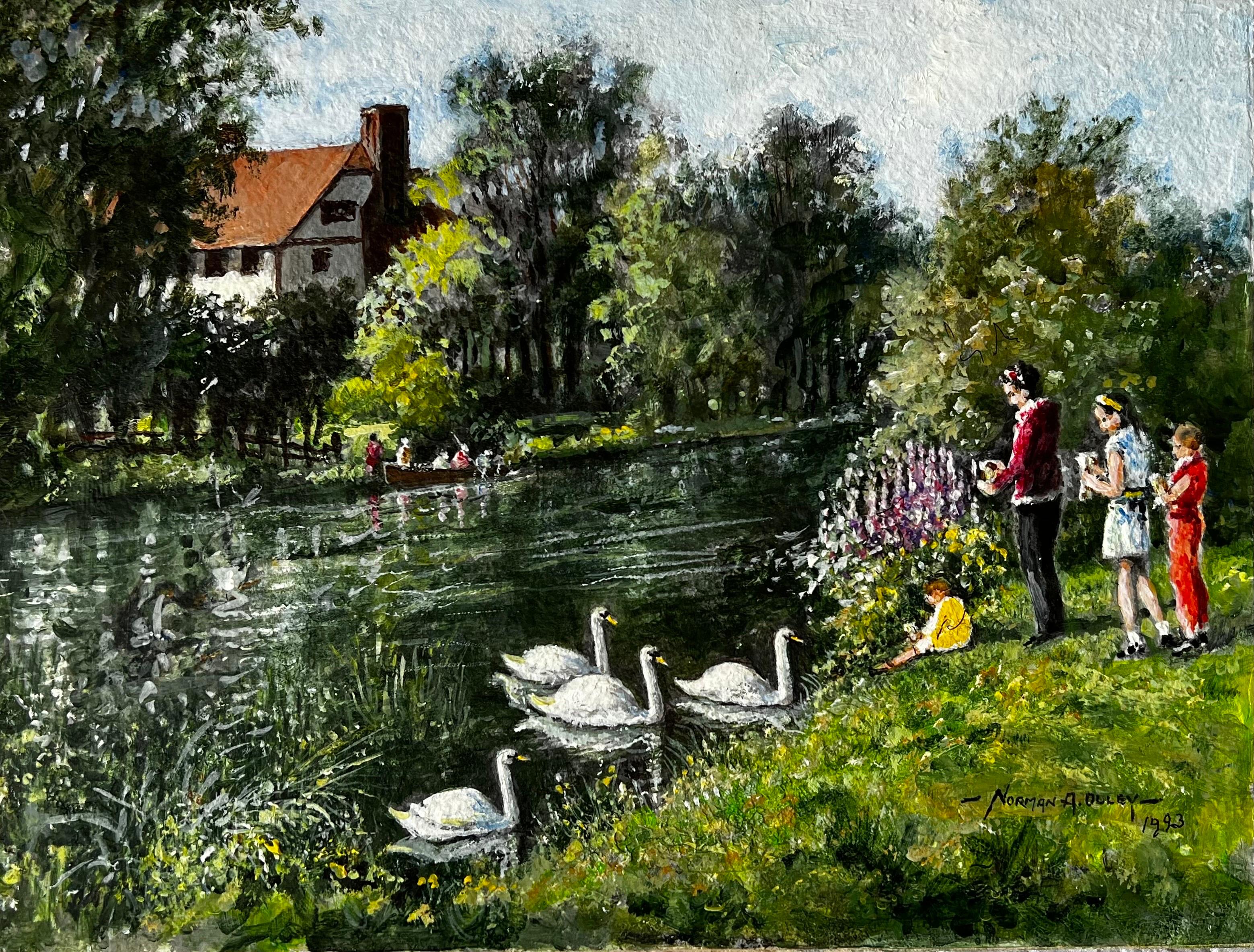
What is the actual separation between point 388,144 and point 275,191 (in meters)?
0.52

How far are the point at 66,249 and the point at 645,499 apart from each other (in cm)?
268

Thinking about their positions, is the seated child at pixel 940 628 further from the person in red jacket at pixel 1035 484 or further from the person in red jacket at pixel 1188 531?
the person in red jacket at pixel 1188 531

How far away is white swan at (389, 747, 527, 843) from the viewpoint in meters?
Answer: 3.72

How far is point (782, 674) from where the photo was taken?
3.79 metres

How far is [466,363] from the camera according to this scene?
12.8 ft

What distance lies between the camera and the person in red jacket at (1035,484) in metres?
3.77

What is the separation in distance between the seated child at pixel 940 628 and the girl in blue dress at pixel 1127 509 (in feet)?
2.09

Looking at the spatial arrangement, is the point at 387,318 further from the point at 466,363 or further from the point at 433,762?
the point at 433,762

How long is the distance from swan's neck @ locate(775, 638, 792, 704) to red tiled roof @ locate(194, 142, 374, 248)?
8.84ft

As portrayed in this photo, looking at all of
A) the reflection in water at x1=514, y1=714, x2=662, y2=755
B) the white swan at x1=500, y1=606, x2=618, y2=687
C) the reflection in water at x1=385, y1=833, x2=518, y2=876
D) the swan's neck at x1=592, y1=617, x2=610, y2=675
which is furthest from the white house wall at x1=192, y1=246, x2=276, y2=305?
the reflection in water at x1=385, y1=833, x2=518, y2=876

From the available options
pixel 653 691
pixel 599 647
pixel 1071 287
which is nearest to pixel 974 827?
pixel 653 691

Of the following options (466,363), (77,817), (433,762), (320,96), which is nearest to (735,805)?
(433,762)

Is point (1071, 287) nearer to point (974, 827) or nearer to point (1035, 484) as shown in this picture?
point (1035, 484)

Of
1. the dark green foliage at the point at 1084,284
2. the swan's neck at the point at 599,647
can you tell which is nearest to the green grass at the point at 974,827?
the swan's neck at the point at 599,647
